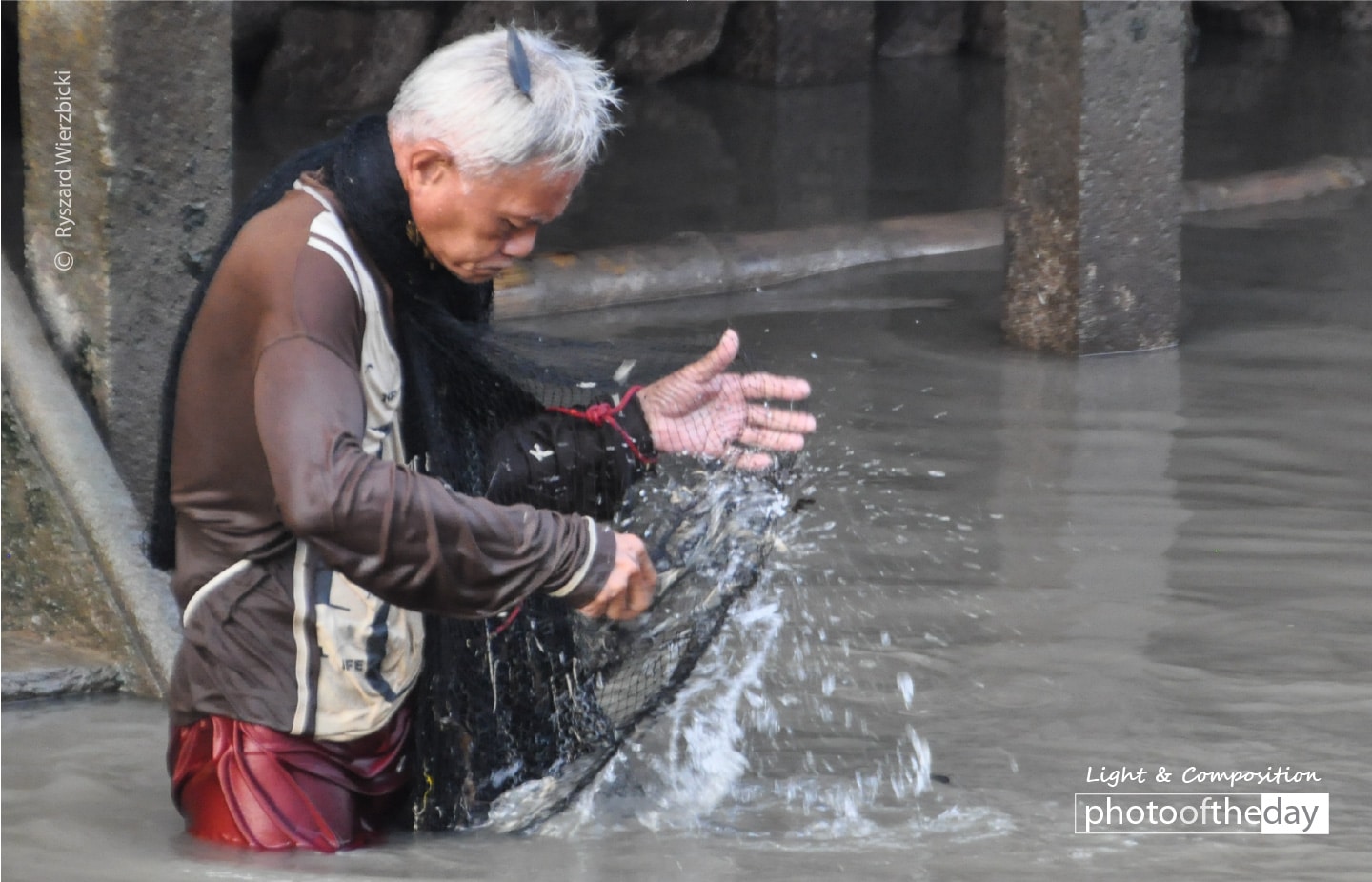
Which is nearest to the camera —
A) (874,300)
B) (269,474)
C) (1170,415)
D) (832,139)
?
(269,474)

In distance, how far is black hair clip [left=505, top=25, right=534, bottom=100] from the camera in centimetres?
241

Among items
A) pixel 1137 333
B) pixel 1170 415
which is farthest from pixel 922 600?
pixel 1137 333

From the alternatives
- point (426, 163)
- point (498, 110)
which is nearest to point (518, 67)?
point (498, 110)

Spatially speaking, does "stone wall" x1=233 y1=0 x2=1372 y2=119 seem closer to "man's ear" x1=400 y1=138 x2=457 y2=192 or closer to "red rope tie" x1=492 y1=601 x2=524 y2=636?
"red rope tie" x1=492 y1=601 x2=524 y2=636

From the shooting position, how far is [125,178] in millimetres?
3910

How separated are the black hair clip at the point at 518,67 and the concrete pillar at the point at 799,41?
10528mm

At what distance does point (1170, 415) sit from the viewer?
5594 mm

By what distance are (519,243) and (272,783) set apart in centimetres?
94

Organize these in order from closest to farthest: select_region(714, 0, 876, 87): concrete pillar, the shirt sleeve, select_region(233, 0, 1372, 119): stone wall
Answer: the shirt sleeve < select_region(233, 0, 1372, 119): stone wall < select_region(714, 0, 876, 87): concrete pillar

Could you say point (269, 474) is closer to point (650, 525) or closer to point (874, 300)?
point (650, 525)

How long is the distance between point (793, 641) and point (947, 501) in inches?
39.5

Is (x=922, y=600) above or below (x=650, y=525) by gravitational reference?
below

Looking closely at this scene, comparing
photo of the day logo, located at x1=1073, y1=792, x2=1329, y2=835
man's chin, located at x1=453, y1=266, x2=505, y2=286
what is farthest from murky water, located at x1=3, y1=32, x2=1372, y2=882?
man's chin, located at x1=453, y1=266, x2=505, y2=286

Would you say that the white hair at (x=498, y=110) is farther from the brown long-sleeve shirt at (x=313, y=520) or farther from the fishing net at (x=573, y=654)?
the fishing net at (x=573, y=654)
